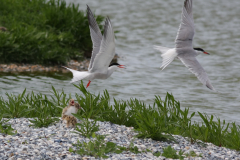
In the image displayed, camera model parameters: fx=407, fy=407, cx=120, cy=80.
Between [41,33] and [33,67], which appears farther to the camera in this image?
[41,33]

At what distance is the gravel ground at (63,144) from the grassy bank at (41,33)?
5483 millimetres

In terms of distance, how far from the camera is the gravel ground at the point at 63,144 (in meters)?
4.68

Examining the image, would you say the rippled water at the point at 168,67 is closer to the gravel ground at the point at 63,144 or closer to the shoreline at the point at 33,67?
the shoreline at the point at 33,67

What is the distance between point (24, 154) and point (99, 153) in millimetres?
855

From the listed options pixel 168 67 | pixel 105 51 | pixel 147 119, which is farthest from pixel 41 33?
pixel 147 119

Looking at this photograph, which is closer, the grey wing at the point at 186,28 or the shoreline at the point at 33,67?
the grey wing at the point at 186,28

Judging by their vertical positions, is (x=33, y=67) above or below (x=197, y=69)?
below

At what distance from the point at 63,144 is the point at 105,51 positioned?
1.44m

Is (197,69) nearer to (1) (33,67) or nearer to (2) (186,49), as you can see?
(2) (186,49)

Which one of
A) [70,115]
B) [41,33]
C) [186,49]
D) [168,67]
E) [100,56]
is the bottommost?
[70,115]

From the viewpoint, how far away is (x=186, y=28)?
6617 millimetres

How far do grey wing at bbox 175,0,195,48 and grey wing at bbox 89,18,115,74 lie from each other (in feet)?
4.73

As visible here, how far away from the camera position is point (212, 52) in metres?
14.6

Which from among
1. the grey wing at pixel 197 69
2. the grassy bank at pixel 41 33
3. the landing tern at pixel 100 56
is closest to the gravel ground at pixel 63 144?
the landing tern at pixel 100 56
